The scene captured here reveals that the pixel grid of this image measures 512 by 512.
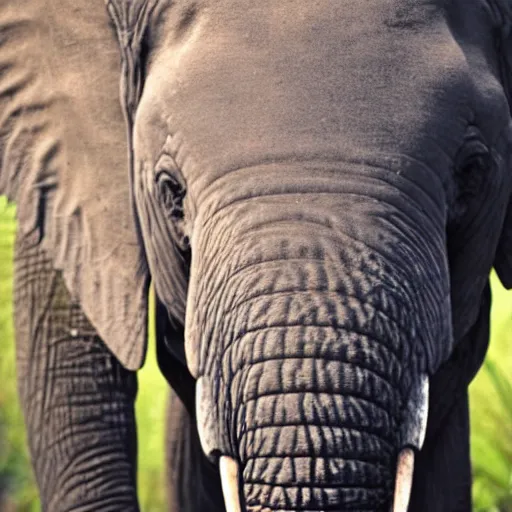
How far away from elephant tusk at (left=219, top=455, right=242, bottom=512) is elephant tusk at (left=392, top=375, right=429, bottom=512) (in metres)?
0.25

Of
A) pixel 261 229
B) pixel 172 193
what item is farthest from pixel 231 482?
pixel 172 193

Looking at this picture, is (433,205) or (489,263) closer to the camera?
(433,205)

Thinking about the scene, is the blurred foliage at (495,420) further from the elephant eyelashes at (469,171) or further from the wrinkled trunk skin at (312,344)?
the wrinkled trunk skin at (312,344)

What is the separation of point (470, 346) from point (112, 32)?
91 centimetres

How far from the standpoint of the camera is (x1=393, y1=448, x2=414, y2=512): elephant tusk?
3904mm

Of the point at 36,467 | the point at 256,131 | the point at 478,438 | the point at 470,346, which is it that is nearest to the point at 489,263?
the point at 470,346

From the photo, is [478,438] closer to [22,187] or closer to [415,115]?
[22,187]

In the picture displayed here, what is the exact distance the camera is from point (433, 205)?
13.6 ft

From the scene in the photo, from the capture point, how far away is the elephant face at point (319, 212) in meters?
3.85

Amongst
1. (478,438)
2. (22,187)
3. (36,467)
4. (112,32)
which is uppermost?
(112,32)

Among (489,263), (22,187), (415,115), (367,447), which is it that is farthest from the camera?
(22,187)

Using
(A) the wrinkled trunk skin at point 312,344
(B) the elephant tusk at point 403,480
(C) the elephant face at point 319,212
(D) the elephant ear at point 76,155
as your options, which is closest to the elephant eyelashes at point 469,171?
(C) the elephant face at point 319,212

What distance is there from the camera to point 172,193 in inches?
170

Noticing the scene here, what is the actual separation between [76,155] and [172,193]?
479 mm
